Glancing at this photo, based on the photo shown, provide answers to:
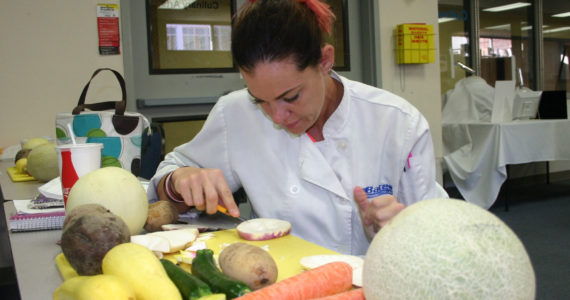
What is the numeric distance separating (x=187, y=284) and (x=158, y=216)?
466 millimetres

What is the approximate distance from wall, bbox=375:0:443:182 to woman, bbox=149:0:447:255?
2.47m

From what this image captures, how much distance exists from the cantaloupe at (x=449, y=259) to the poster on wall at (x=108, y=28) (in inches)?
106

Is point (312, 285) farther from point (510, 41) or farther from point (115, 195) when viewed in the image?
point (510, 41)

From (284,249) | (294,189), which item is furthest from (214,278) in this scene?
(294,189)

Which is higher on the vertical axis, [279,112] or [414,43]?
[414,43]

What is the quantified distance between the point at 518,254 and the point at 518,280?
0.10ft

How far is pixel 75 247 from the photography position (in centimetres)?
73

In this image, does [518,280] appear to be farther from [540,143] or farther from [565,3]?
[565,3]

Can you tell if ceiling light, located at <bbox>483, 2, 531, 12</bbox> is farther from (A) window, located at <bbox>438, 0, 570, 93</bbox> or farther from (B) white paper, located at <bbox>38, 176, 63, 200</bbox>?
(B) white paper, located at <bbox>38, 176, 63, 200</bbox>

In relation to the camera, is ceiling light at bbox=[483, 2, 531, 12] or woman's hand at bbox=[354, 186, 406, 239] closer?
woman's hand at bbox=[354, 186, 406, 239]

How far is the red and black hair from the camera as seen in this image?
105cm

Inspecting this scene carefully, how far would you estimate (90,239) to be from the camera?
2.41 ft

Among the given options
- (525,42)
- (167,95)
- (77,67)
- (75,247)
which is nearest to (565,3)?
(525,42)

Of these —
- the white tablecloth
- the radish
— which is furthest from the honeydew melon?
the white tablecloth
